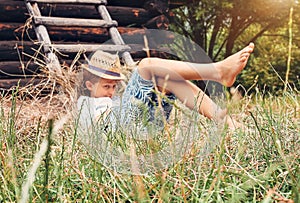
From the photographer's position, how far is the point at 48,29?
5.46 metres

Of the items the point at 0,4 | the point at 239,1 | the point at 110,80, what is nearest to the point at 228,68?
the point at 110,80

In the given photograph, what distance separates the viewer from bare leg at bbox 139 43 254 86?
2.91 metres

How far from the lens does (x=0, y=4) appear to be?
19.5ft

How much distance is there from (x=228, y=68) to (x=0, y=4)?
12.3 feet

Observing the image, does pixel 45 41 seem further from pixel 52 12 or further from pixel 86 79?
pixel 52 12

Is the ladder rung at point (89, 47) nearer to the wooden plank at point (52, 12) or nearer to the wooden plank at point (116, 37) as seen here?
the wooden plank at point (116, 37)

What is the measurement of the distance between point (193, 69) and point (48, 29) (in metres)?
2.92

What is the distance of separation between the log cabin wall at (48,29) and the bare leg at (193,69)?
2492 mm

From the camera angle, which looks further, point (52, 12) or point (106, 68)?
point (52, 12)

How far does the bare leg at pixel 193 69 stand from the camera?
2.91 metres

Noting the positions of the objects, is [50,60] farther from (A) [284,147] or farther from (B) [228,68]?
(A) [284,147]

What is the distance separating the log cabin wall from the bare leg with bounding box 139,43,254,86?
249cm

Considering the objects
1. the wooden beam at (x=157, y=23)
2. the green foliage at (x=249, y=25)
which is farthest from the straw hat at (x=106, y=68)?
the green foliage at (x=249, y=25)

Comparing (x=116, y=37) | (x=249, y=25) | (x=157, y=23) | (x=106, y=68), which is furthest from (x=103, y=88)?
(x=249, y=25)
